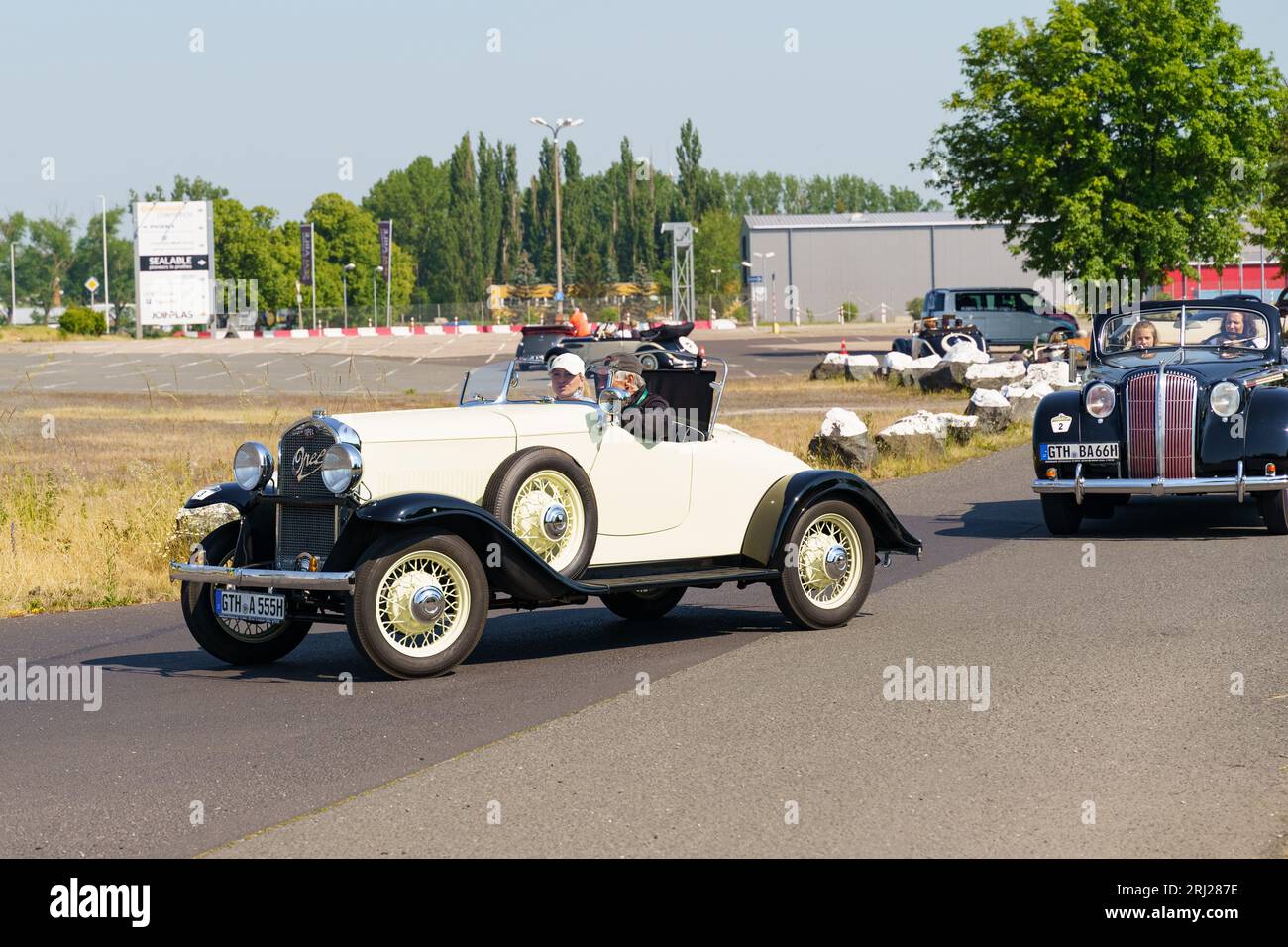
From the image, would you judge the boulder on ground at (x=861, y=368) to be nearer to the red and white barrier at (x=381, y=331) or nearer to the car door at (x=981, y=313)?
the car door at (x=981, y=313)

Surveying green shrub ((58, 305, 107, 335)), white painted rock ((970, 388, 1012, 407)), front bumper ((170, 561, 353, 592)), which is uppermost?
green shrub ((58, 305, 107, 335))

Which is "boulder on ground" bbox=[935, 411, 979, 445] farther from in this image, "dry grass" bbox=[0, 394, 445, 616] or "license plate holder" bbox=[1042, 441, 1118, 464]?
"dry grass" bbox=[0, 394, 445, 616]

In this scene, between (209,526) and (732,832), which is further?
(209,526)

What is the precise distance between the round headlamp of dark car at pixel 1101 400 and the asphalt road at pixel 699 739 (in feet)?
10.6

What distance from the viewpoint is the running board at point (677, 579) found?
9102mm

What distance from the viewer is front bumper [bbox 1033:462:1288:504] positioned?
13.7 m

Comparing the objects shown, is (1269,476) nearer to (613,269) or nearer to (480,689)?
(480,689)

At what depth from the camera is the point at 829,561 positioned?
10.1 m

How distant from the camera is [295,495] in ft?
28.9

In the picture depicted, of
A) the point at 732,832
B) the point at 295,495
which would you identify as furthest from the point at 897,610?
the point at 732,832

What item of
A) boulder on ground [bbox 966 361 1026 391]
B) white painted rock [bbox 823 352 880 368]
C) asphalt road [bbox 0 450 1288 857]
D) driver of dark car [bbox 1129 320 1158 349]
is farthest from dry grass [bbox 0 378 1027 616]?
driver of dark car [bbox 1129 320 1158 349]

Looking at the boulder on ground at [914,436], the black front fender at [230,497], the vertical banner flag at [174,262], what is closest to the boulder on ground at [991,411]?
the boulder on ground at [914,436]

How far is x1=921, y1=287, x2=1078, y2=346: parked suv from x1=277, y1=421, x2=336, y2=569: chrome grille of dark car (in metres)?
41.5
